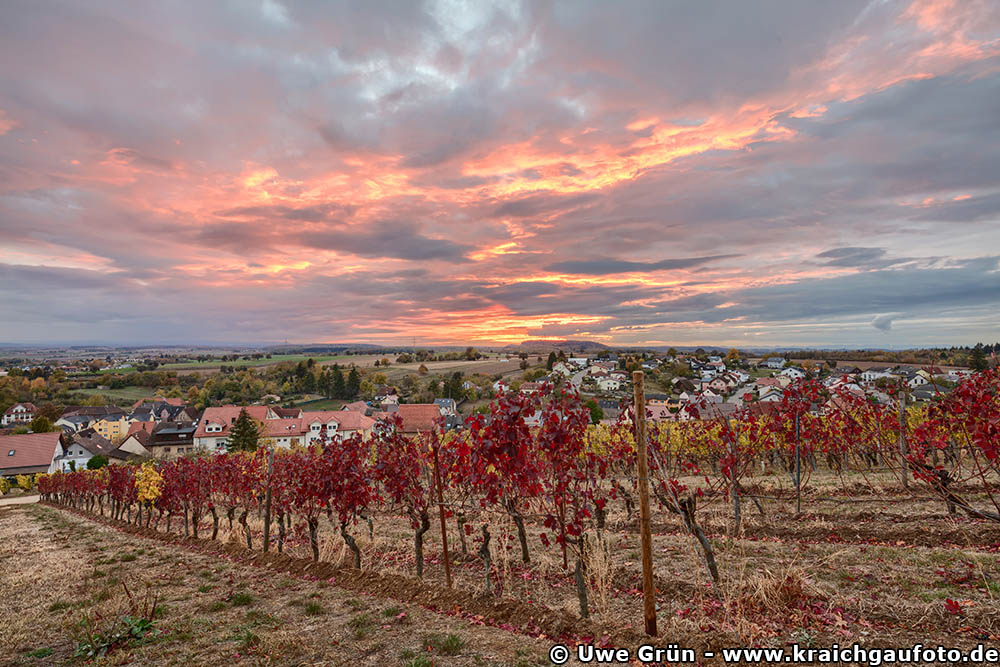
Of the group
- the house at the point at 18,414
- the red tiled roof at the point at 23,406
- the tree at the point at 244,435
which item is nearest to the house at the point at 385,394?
the tree at the point at 244,435

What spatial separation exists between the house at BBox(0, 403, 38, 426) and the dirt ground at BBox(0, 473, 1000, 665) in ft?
355

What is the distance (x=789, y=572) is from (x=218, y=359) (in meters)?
207

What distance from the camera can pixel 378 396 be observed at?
9044 cm

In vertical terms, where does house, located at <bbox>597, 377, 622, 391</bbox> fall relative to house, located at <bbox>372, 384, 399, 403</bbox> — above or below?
above

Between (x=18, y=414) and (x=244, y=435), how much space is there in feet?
231

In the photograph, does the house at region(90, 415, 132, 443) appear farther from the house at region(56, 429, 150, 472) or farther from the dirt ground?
the dirt ground

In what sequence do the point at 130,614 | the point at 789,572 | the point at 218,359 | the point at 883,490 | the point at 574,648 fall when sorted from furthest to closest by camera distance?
the point at 218,359, the point at 883,490, the point at 130,614, the point at 789,572, the point at 574,648

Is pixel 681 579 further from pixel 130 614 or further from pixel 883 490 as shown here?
pixel 883 490

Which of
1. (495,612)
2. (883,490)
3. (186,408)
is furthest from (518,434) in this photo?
(186,408)

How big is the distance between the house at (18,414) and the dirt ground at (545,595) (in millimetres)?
108308

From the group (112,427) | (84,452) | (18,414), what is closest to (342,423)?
(84,452)

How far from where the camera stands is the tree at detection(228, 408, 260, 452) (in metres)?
53.1

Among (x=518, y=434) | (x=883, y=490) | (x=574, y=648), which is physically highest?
(x=518, y=434)

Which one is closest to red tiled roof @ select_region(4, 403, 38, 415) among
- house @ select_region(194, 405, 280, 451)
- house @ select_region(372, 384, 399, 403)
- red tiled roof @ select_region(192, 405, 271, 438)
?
red tiled roof @ select_region(192, 405, 271, 438)
